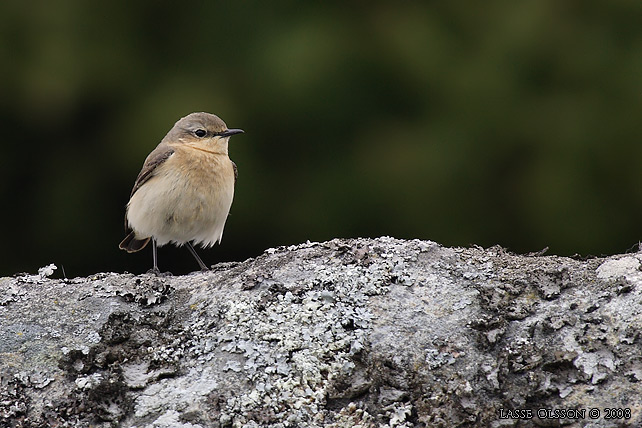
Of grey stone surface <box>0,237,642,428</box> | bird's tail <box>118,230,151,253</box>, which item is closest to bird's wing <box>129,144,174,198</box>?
bird's tail <box>118,230,151,253</box>

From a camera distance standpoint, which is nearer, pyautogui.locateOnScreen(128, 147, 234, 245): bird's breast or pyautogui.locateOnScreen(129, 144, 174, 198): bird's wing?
pyautogui.locateOnScreen(128, 147, 234, 245): bird's breast

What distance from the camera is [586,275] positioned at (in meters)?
2.88

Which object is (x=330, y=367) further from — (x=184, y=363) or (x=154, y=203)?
(x=154, y=203)

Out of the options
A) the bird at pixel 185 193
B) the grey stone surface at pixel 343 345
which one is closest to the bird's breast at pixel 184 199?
the bird at pixel 185 193

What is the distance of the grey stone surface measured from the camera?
2.51m

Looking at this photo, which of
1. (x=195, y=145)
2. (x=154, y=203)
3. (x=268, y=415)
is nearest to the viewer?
(x=268, y=415)

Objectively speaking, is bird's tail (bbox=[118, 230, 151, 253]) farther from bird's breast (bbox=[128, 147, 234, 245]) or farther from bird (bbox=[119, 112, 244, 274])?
bird's breast (bbox=[128, 147, 234, 245])

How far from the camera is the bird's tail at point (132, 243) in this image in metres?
6.25

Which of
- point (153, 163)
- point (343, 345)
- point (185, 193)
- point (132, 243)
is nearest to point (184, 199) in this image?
point (185, 193)

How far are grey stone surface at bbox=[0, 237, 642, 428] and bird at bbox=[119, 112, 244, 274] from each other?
235cm

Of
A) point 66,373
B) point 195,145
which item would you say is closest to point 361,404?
point 66,373

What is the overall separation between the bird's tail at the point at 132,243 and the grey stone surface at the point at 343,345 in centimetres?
305

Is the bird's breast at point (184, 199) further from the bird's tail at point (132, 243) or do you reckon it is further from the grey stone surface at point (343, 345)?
the grey stone surface at point (343, 345)

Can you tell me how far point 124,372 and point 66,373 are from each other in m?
0.20
